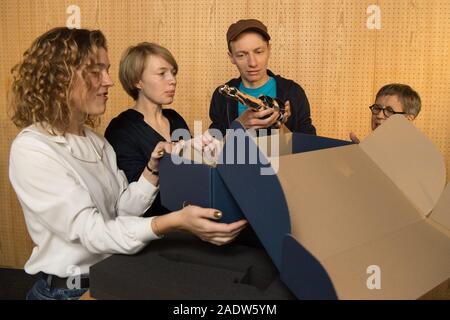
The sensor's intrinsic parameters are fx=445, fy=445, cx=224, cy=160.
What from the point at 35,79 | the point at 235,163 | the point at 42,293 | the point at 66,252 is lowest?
the point at 42,293

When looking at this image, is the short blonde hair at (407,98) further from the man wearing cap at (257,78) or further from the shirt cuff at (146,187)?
the shirt cuff at (146,187)

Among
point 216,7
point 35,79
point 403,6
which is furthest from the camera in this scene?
point 216,7

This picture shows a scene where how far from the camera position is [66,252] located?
97 centimetres

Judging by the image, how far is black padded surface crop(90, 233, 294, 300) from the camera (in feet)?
2.36

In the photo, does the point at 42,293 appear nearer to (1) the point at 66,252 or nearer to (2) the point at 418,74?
(1) the point at 66,252

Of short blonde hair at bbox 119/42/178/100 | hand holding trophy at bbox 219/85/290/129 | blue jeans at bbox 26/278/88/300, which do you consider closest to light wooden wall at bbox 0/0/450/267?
short blonde hair at bbox 119/42/178/100

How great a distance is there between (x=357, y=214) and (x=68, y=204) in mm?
555

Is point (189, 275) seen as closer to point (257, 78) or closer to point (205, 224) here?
point (205, 224)

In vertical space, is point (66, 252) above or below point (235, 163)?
below

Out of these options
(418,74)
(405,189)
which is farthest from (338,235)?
(418,74)

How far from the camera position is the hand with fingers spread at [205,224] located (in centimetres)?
80

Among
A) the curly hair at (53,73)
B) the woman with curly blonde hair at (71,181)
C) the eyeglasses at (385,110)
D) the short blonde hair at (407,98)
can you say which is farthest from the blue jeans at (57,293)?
the short blonde hair at (407,98)

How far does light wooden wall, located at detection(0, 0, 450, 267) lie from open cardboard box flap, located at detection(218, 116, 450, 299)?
1447 millimetres
